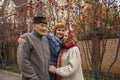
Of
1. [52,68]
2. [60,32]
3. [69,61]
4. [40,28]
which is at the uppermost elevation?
[40,28]

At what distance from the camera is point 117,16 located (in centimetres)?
867

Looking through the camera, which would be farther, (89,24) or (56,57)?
(89,24)

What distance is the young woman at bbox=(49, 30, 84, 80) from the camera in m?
4.85

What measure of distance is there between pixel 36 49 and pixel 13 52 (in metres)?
22.1

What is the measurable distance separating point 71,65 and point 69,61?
0.07 meters

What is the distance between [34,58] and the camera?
464cm

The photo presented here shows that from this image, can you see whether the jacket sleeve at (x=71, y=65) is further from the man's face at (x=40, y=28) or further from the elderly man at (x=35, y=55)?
the man's face at (x=40, y=28)

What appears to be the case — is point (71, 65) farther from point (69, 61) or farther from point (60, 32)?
point (60, 32)

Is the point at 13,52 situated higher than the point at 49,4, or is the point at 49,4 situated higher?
the point at 49,4

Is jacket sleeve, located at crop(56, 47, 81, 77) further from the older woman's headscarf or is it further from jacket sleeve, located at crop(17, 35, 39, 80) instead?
jacket sleeve, located at crop(17, 35, 39, 80)

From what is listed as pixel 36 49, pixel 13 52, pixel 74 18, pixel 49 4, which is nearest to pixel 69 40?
pixel 36 49

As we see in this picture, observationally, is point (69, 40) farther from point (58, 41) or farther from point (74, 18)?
point (74, 18)

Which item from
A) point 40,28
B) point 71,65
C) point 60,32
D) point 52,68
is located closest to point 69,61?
point 71,65

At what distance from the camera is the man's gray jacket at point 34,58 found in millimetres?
4559
